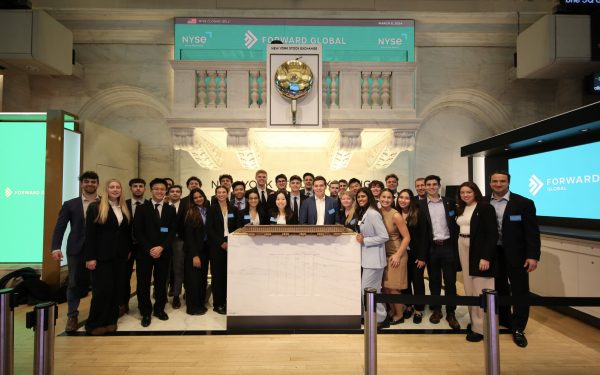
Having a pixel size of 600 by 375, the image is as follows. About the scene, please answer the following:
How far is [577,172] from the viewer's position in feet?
15.6

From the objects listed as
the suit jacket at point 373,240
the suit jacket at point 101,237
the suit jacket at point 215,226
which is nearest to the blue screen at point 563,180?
the suit jacket at point 373,240

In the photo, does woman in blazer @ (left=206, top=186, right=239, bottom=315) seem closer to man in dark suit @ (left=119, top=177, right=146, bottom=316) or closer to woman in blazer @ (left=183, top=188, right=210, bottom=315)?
woman in blazer @ (left=183, top=188, right=210, bottom=315)

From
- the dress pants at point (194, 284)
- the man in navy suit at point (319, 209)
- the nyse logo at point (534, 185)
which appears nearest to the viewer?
the dress pants at point (194, 284)

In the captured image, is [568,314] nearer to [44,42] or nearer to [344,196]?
[344,196]

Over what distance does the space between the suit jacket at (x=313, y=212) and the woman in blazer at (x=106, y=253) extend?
2.13 m

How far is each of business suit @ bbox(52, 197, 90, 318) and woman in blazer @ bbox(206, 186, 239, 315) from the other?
138 cm

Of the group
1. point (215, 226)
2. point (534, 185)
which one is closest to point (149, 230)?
point (215, 226)

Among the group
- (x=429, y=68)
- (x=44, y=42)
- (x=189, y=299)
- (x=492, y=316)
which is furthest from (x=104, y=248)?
(x=429, y=68)

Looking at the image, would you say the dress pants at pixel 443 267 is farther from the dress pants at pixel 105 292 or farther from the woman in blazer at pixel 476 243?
the dress pants at pixel 105 292

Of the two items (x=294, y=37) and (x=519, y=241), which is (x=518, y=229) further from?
(x=294, y=37)

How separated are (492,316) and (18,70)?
31.5 ft

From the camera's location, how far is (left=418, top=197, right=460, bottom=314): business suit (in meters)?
3.79

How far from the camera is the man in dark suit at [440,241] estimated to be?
3.80m

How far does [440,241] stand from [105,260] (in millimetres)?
3624
